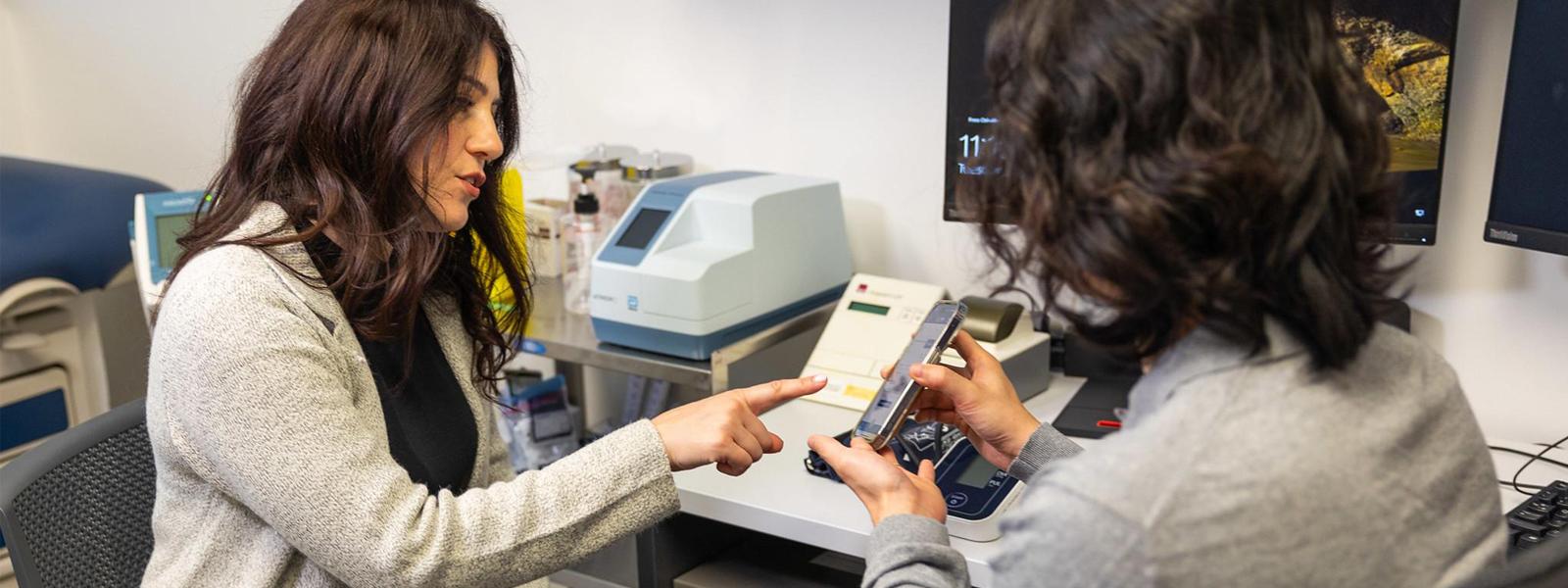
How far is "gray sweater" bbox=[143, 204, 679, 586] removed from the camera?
1.09 meters

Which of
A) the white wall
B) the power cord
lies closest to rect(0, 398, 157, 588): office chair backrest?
the white wall

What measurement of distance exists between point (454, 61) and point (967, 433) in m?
0.64

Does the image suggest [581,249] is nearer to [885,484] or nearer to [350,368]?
[350,368]

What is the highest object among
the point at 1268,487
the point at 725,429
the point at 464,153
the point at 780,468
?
the point at 464,153

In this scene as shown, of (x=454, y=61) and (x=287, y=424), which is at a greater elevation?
(x=454, y=61)

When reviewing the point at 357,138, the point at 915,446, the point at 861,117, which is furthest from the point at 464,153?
the point at 861,117

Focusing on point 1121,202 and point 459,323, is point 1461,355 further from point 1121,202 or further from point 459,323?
point 459,323

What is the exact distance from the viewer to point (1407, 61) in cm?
151

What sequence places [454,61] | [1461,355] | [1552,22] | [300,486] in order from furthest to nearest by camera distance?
[1461,355] < [1552,22] < [454,61] < [300,486]

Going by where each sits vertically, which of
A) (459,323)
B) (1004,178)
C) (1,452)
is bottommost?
(1,452)

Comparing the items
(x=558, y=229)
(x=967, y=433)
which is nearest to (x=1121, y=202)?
(x=967, y=433)

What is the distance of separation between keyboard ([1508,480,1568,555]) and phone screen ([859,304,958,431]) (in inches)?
22.9

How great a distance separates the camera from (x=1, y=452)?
2285 mm

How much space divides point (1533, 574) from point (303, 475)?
0.91 metres
